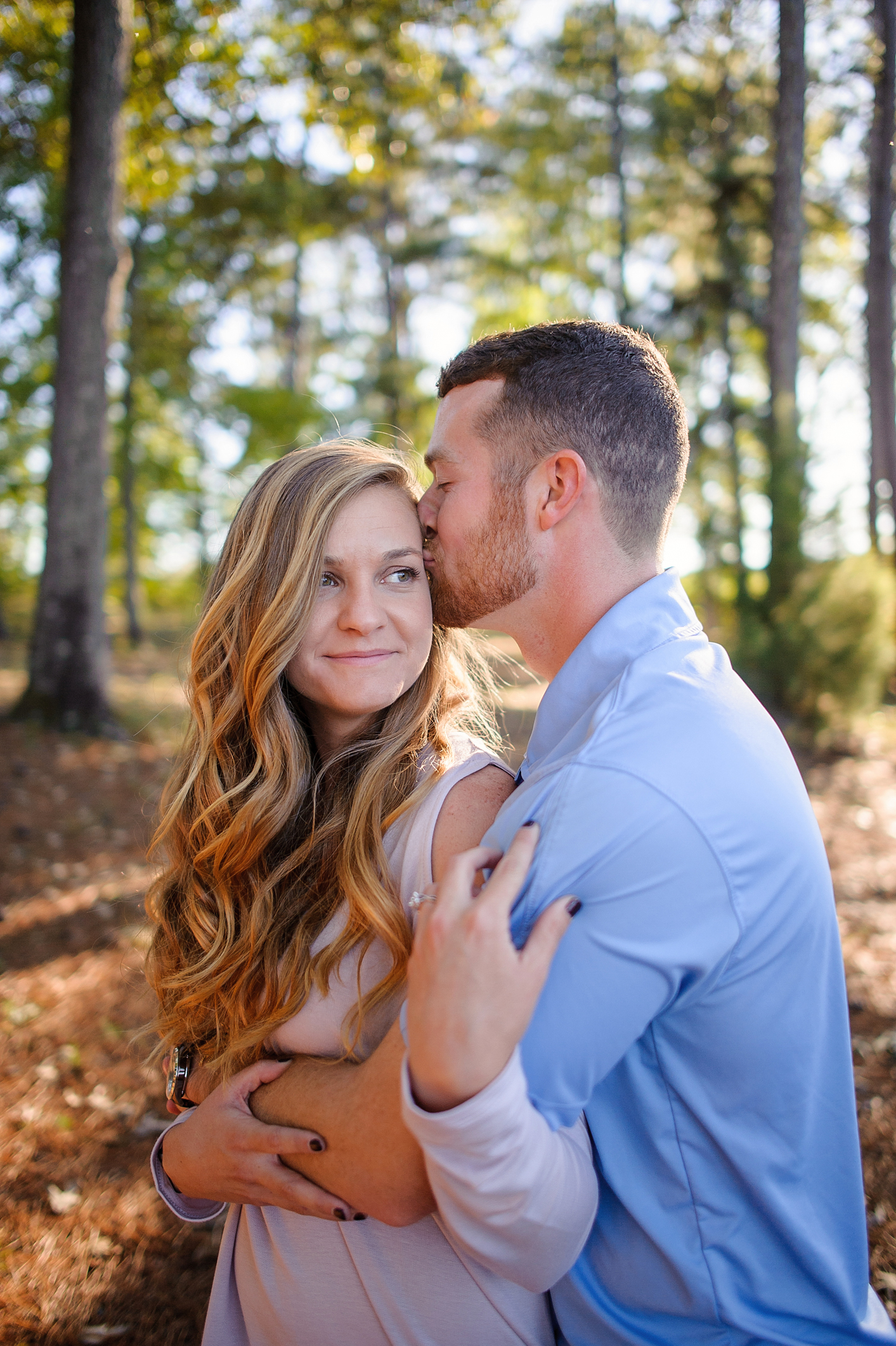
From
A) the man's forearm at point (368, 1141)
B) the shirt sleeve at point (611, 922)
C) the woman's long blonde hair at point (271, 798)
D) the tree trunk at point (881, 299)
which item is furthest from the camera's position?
the tree trunk at point (881, 299)

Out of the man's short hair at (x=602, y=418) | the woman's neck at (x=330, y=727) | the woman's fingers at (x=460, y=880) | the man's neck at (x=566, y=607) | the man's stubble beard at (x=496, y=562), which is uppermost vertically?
the man's short hair at (x=602, y=418)

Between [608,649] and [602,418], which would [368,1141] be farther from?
[602,418]

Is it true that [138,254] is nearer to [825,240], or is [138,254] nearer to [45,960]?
[825,240]

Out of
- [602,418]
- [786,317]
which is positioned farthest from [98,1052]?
[786,317]

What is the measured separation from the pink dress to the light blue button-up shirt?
0.17 metres

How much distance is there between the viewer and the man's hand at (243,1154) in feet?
5.59

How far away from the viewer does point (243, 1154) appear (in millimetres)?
1820

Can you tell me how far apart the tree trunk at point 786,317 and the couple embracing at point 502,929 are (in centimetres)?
897

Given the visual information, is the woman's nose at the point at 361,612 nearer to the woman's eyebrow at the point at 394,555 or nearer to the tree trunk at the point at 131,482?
the woman's eyebrow at the point at 394,555

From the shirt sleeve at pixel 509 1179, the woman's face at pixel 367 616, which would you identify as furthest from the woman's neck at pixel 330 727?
the shirt sleeve at pixel 509 1179

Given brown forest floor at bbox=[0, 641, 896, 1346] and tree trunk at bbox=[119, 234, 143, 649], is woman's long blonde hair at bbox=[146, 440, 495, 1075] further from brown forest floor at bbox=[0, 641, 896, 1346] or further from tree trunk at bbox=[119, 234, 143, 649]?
tree trunk at bbox=[119, 234, 143, 649]

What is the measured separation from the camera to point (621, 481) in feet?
7.05

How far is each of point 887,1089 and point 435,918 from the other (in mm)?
3253

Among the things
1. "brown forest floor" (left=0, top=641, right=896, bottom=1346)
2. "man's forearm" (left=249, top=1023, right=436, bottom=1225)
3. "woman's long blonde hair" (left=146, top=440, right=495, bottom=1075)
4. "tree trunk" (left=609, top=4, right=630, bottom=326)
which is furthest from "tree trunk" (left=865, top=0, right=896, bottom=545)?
"man's forearm" (left=249, top=1023, right=436, bottom=1225)
